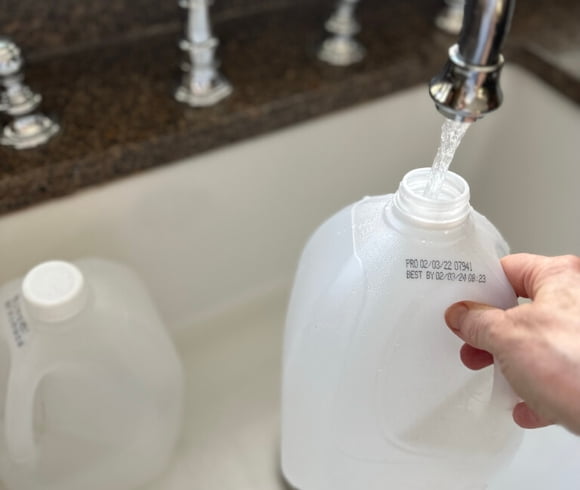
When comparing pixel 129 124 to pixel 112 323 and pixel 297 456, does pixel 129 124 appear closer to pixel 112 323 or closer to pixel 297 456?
pixel 112 323

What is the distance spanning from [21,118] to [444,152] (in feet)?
1.39

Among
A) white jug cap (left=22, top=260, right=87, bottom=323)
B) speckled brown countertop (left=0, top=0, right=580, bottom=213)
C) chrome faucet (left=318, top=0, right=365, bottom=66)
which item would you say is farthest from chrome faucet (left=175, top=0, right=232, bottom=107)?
white jug cap (left=22, top=260, right=87, bottom=323)

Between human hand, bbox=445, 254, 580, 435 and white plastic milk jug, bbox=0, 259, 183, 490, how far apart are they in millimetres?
294

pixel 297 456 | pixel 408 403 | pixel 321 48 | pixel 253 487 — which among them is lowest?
pixel 253 487

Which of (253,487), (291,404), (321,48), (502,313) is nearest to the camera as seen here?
(502,313)

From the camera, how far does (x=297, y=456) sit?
1.73ft

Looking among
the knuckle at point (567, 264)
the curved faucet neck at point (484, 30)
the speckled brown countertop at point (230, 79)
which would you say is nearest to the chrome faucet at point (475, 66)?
the curved faucet neck at point (484, 30)

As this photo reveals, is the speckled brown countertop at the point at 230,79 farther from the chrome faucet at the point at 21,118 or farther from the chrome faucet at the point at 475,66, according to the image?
the chrome faucet at the point at 475,66

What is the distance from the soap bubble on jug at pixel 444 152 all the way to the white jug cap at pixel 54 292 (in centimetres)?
29

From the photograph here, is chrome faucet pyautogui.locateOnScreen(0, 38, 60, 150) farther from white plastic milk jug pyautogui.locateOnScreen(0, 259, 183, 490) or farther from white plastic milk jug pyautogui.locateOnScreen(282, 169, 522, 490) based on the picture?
Result: white plastic milk jug pyautogui.locateOnScreen(282, 169, 522, 490)

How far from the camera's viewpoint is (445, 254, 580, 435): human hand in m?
0.33

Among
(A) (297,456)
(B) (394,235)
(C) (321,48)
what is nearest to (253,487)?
(A) (297,456)

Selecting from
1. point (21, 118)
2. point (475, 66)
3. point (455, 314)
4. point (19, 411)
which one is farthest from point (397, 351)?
point (21, 118)

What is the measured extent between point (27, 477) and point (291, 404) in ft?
0.83
